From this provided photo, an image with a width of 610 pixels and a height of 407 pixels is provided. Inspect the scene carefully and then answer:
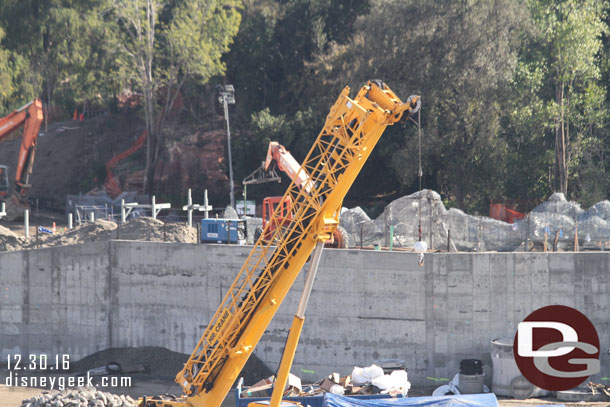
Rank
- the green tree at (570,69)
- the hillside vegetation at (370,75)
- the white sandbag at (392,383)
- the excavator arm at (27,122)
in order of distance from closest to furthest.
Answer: the white sandbag at (392,383) < the green tree at (570,69) < the hillside vegetation at (370,75) < the excavator arm at (27,122)

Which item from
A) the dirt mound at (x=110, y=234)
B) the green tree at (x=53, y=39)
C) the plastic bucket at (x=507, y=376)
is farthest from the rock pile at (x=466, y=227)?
the green tree at (x=53, y=39)

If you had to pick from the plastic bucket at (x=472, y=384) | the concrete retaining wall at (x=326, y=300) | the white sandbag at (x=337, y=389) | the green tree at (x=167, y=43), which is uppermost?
the green tree at (x=167, y=43)

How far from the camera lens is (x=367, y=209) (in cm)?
5066

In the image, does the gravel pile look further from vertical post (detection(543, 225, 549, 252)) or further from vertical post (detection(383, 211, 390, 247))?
vertical post (detection(543, 225, 549, 252))

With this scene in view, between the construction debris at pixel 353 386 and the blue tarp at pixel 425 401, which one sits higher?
the blue tarp at pixel 425 401

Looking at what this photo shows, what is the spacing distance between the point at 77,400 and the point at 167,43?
1445 inches

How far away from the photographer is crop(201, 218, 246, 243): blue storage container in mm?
31625

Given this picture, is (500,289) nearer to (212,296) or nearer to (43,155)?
(212,296)

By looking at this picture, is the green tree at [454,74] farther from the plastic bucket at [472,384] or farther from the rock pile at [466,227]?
the plastic bucket at [472,384]

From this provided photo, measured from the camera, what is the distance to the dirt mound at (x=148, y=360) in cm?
3112

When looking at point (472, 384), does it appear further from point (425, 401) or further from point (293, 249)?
point (293, 249)

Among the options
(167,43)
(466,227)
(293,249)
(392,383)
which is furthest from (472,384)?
(167,43)

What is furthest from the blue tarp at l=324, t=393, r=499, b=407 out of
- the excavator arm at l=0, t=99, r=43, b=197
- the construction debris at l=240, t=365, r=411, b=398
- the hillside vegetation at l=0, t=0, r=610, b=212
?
the excavator arm at l=0, t=99, r=43, b=197

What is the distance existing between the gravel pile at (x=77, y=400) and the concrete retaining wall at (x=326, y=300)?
7619 millimetres
